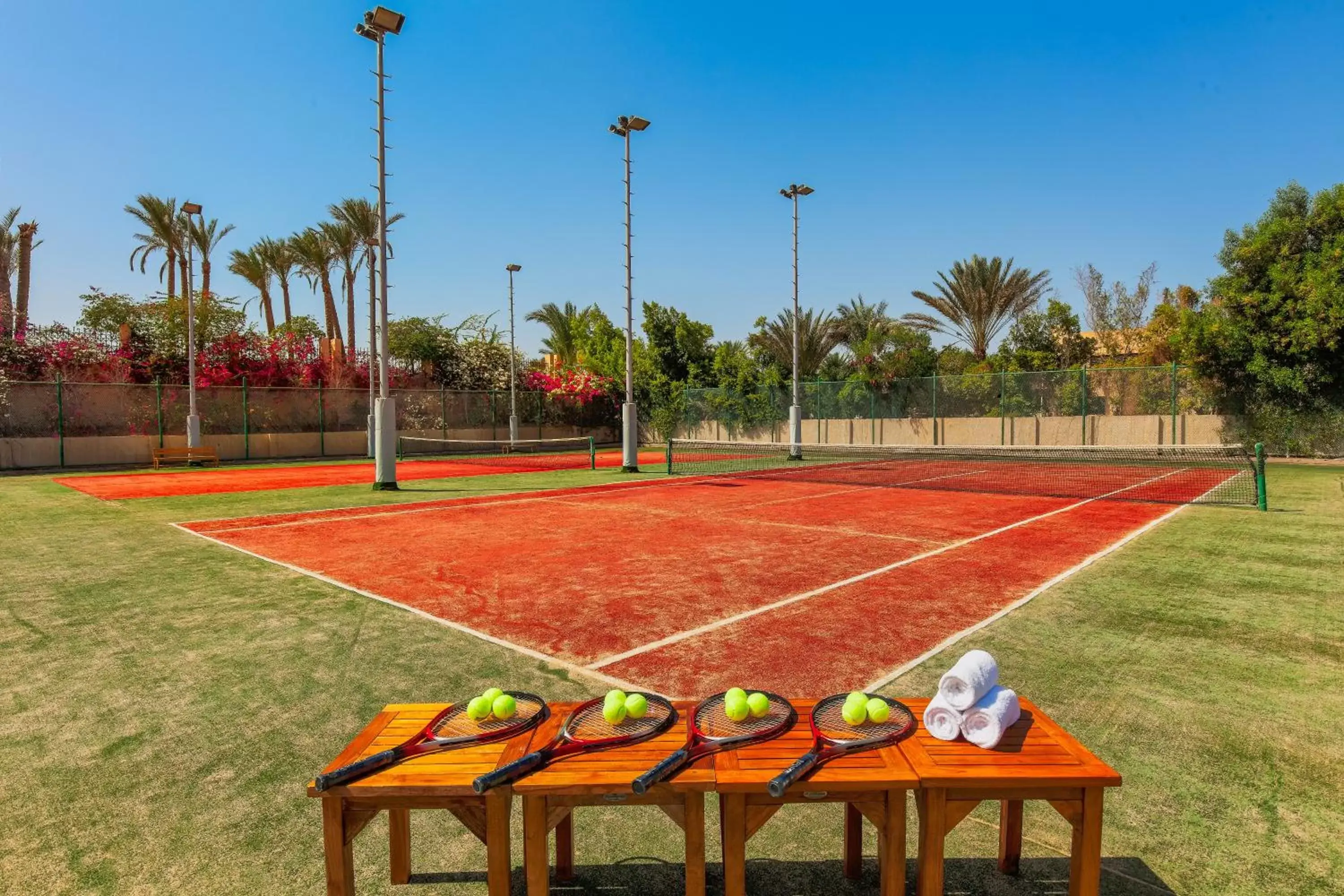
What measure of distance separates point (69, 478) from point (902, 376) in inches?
1151

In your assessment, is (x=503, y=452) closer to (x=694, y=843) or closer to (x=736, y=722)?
(x=736, y=722)

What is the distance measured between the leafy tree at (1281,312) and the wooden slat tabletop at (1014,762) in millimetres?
26776

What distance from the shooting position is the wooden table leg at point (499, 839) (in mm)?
2221

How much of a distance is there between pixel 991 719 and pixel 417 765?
1782 millimetres

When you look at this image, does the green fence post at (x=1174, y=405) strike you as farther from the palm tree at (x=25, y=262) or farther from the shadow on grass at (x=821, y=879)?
the palm tree at (x=25, y=262)

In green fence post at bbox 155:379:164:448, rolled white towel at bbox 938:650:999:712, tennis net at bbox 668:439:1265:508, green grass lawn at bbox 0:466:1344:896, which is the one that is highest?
green fence post at bbox 155:379:164:448

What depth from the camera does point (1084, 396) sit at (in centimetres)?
2733

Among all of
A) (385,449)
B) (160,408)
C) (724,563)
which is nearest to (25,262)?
(160,408)

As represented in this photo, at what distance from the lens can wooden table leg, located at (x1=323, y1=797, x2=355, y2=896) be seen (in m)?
2.22

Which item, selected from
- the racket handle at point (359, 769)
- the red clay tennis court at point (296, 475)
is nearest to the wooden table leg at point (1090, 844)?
the racket handle at point (359, 769)

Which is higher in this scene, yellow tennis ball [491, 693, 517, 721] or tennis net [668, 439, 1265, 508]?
yellow tennis ball [491, 693, 517, 721]

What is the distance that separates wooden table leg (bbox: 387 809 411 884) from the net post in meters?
13.6

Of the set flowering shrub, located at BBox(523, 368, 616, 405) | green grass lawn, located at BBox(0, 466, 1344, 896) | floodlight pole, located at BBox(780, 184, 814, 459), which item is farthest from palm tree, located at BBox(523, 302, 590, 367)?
green grass lawn, located at BBox(0, 466, 1344, 896)

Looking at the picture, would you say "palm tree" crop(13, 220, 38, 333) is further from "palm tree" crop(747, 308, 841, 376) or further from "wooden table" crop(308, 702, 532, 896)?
"wooden table" crop(308, 702, 532, 896)
